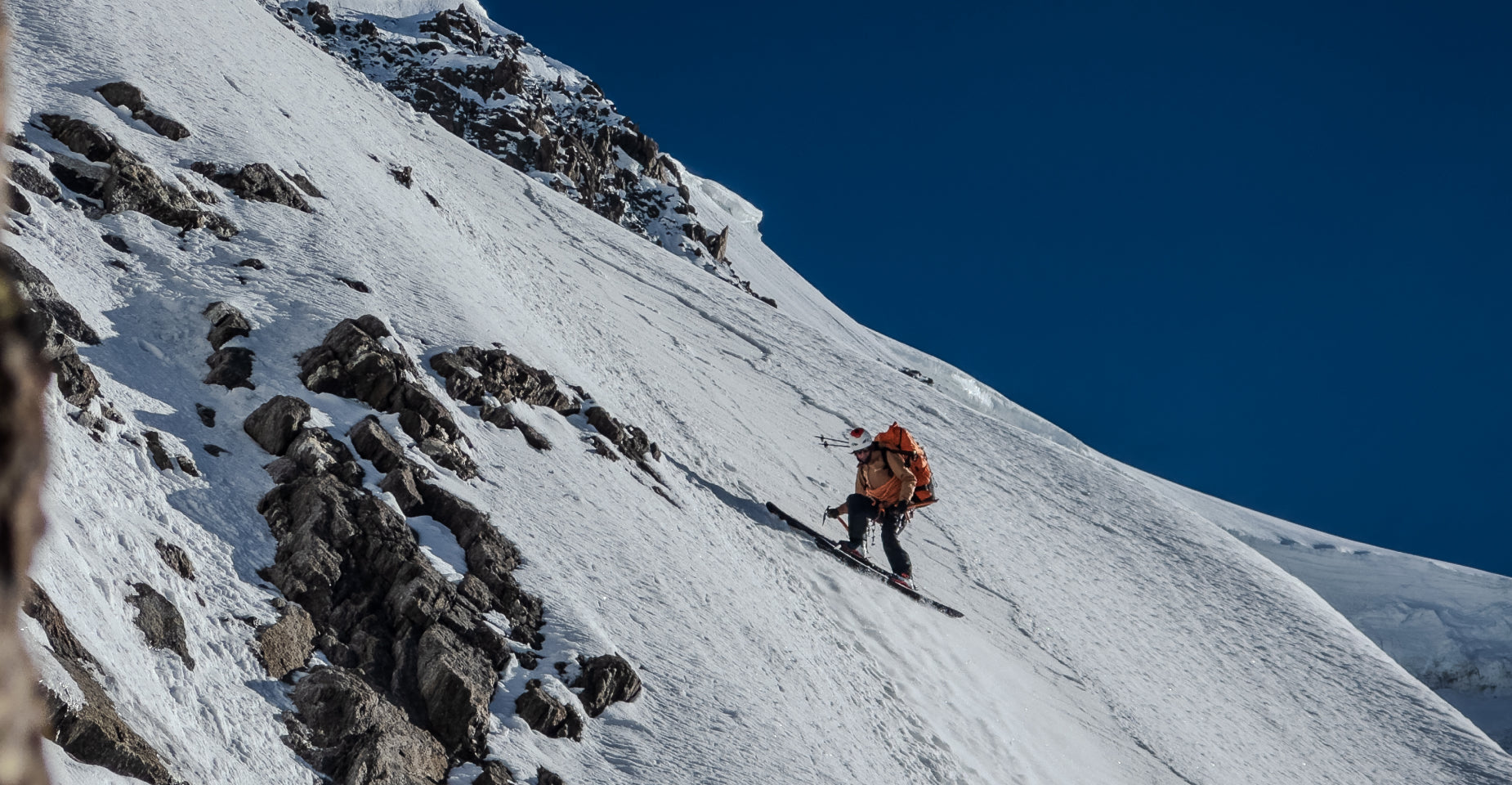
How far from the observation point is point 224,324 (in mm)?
8805

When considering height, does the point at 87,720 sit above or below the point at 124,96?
below

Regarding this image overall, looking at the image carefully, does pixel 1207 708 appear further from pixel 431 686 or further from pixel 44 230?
pixel 44 230

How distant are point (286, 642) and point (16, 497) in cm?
568

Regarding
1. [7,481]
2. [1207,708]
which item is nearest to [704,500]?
[1207,708]

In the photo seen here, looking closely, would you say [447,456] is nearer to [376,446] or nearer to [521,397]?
[376,446]

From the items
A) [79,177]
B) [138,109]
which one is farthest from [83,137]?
[138,109]

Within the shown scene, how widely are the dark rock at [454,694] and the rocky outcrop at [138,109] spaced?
30.0 ft

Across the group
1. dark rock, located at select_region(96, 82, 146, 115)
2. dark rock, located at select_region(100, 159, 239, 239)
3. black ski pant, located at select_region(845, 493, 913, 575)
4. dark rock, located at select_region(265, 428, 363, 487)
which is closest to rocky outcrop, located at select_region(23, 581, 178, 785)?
dark rock, located at select_region(265, 428, 363, 487)

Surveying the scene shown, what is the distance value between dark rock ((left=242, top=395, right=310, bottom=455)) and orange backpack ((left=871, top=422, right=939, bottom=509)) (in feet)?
23.2

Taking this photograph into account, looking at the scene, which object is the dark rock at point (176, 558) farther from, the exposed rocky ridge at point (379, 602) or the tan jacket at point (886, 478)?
the tan jacket at point (886, 478)

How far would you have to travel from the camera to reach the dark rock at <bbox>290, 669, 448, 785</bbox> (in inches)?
210

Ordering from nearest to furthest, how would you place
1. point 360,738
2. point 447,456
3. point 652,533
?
point 360,738 < point 447,456 < point 652,533

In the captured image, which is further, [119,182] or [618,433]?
[618,433]

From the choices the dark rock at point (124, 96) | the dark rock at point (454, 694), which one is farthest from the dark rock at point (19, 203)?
the dark rock at point (454, 694)
